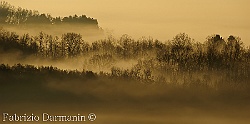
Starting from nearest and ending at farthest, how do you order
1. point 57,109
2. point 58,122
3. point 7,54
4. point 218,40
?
point 58,122 < point 57,109 < point 218,40 < point 7,54

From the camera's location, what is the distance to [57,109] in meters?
73.1

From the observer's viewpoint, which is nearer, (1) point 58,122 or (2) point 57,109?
(1) point 58,122

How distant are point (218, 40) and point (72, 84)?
19.4 metres

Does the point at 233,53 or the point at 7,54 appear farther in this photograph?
the point at 7,54

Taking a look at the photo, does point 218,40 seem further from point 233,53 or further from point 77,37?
point 77,37

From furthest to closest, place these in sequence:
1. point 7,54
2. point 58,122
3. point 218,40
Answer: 1. point 7,54
2. point 218,40
3. point 58,122

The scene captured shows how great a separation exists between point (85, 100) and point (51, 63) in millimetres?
6957

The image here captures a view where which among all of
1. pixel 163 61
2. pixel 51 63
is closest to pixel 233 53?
pixel 163 61

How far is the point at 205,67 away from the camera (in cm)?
8050

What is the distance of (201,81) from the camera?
7962cm

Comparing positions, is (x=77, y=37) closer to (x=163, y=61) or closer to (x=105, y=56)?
(x=105, y=56)

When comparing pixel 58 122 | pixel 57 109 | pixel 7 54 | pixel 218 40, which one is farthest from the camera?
pixel 7 54

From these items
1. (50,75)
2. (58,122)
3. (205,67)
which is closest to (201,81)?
(205,67)

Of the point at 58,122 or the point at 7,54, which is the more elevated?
the point at 7,54
